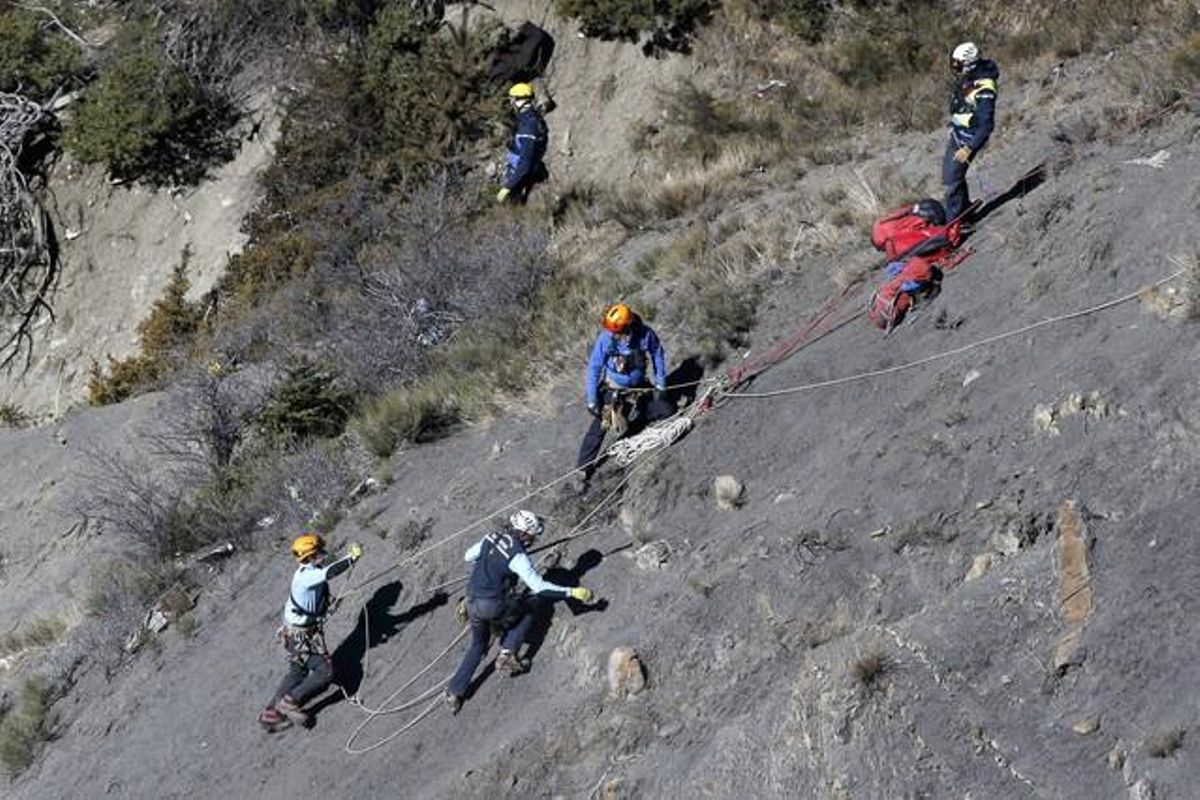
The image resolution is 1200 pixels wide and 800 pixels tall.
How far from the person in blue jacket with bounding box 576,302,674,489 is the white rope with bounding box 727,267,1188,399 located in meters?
0.75

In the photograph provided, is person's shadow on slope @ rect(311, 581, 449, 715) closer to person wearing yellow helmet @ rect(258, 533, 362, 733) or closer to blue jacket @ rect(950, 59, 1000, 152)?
person wearing yellow helmet @ rect(258, 533, 362, 733)

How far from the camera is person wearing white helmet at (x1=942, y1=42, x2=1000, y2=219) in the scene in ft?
44.7

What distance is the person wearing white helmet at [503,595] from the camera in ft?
36.2

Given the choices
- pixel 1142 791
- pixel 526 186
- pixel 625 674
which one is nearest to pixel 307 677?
pixel 625 674

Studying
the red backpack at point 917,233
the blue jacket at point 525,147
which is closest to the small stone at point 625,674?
the red backpack at point 917,233

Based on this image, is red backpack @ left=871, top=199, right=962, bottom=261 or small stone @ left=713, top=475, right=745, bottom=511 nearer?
small stone @ left=713, top=475, right=745, bottom=511

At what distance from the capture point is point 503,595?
444 inches

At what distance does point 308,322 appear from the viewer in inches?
746

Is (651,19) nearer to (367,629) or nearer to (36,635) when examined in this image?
(367,629)

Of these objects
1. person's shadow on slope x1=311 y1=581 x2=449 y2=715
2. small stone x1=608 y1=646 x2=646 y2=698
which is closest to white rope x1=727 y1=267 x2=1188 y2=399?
small stone x1=608 y1=646 x2=646 y2=698

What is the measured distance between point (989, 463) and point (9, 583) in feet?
38.0

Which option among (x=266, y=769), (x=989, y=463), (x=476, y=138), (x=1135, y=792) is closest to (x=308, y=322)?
(x=476, y=138)

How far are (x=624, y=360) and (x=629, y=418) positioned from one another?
697mm

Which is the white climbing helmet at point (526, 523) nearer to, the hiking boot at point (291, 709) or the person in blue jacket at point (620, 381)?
the person in blue jacket at point (620, 381)
